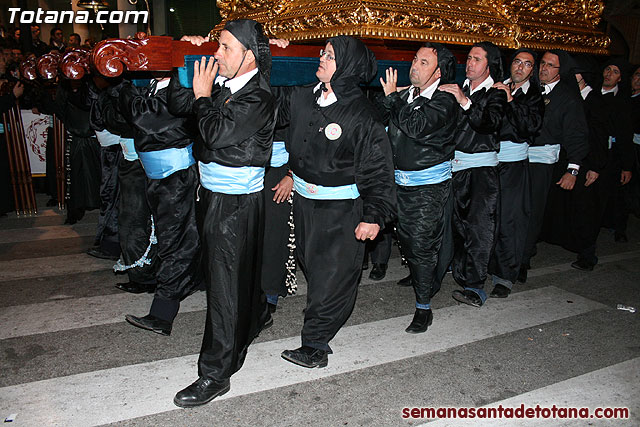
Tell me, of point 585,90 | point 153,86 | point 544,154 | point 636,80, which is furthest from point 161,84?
point 636,80

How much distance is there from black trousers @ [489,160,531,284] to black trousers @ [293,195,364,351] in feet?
6.08

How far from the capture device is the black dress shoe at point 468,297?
445 centimetres

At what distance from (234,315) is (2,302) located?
2.40 metres

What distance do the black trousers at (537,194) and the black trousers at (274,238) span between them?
93.4 inches

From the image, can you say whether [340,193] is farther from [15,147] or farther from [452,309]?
[15,147]

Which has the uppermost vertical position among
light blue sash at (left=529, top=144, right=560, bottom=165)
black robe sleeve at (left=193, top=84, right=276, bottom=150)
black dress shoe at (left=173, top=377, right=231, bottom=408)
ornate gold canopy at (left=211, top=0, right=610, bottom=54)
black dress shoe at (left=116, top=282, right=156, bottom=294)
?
ornate gold canopy at (left=211, top=0, right=610, bottom=54)

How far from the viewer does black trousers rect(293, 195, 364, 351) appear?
3350 millimetres

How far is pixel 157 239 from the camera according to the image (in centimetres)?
394

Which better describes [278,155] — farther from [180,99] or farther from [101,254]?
[101,254]

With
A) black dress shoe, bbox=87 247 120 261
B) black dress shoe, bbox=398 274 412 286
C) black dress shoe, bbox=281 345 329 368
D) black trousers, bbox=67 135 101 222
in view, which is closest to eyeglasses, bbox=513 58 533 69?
black dress shoe, bbox=398 274 412 286

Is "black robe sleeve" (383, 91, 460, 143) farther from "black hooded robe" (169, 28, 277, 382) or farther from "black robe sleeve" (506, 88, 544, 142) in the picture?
"black hooded robe" (169, 28, 277, 382)

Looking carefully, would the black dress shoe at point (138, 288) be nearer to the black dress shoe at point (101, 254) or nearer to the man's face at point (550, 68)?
the black dress shoe at point (101, 254)

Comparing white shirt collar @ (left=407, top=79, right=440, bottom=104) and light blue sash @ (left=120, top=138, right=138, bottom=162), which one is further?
light blue sash @ (left=120, top=138, right=138, bottom=162)

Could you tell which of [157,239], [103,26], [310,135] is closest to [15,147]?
[157,239]
